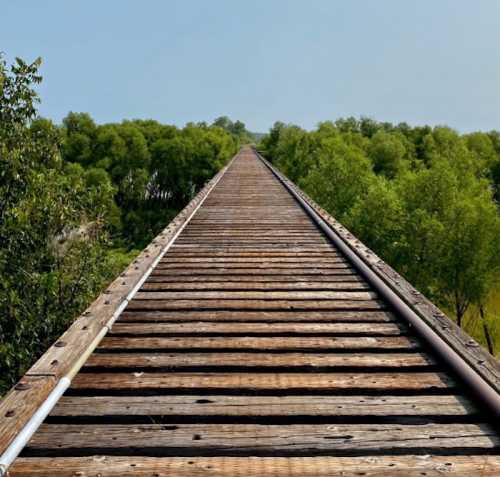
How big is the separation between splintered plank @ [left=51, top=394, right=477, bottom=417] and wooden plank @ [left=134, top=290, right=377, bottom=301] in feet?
5.49

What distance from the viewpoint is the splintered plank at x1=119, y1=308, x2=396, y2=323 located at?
11.7ft

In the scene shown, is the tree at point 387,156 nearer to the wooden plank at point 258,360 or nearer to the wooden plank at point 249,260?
the wooden plank at point 249,260

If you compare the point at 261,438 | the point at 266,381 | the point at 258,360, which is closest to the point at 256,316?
the point at 258,360

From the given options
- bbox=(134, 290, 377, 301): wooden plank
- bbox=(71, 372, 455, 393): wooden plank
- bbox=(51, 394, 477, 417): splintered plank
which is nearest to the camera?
bbox=(51, 394, 477, 417): splintered plank

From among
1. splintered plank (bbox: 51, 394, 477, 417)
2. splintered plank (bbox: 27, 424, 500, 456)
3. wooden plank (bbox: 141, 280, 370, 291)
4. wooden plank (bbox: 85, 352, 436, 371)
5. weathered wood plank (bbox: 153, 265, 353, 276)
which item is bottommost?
splintered plank (bbox: 27, 424, 500, 456)

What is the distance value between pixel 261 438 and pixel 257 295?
212 centimetres

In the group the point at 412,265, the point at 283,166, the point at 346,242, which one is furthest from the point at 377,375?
the point at 283,166

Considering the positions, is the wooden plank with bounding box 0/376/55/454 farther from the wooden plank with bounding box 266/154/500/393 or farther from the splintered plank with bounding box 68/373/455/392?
the wooden plank with bounding box 266/154/500/393

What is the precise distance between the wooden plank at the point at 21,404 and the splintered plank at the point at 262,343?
679 mm

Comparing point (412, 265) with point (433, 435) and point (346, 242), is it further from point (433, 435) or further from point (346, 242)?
point (433, 435)

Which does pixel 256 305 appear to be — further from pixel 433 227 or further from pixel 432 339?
pixel 433 227

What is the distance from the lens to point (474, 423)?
7.22 ft

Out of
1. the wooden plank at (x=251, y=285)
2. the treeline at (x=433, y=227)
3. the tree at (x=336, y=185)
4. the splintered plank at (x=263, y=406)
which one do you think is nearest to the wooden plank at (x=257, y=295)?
the wooden plank at (x=251, y=285)

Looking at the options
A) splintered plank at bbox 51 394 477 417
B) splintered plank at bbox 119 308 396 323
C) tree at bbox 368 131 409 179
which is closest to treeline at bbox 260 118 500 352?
tree at bbox 368 131 409 179
